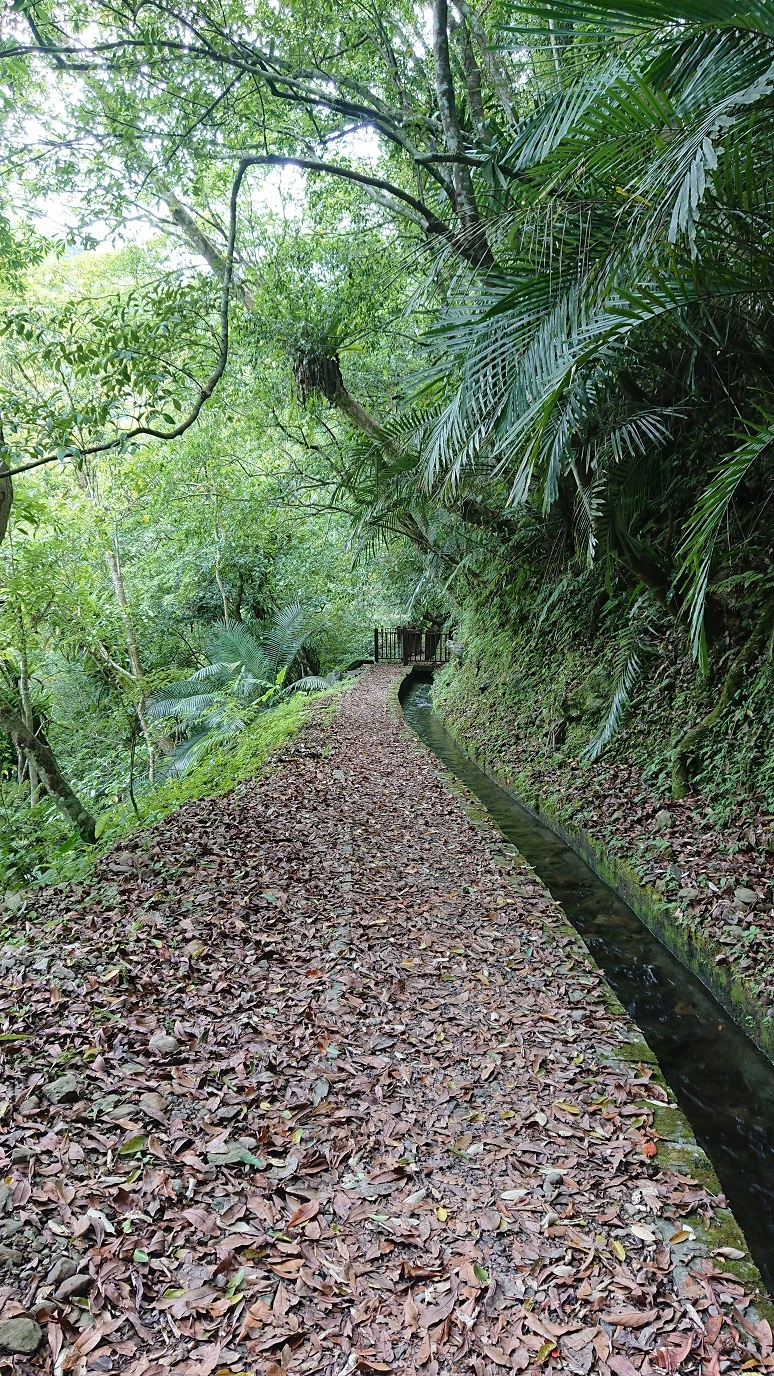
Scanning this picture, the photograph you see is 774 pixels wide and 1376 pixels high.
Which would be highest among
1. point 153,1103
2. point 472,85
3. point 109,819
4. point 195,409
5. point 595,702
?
point 472,85

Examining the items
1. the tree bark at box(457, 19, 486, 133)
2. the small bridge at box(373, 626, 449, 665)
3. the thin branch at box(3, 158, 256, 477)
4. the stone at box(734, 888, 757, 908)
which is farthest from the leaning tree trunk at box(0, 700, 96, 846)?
the small bridge at box(373, 626, 449, 665)

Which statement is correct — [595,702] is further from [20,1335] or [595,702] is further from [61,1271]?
[20,1335]

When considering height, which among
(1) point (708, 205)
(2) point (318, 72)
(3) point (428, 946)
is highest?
(2) point (318, 72)

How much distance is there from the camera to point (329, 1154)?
2.04m

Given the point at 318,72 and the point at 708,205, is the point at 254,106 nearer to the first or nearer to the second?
the point at 318,72

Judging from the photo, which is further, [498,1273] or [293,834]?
[293,834]

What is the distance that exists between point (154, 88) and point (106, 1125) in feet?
20.2

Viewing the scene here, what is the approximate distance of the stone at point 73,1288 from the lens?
1.51 meters

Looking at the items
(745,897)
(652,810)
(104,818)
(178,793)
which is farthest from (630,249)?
(104,818)

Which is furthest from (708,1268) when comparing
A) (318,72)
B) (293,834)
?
(318,72)

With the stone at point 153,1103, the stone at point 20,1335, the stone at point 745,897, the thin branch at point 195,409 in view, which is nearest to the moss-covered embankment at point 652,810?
the stone at point 745,897

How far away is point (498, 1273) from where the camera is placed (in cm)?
172

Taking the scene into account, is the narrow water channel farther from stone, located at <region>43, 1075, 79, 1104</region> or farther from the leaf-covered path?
stone, located at <region>43, 1075, 79, 1104</region>

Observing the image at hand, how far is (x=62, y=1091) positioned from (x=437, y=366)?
3151 mm
